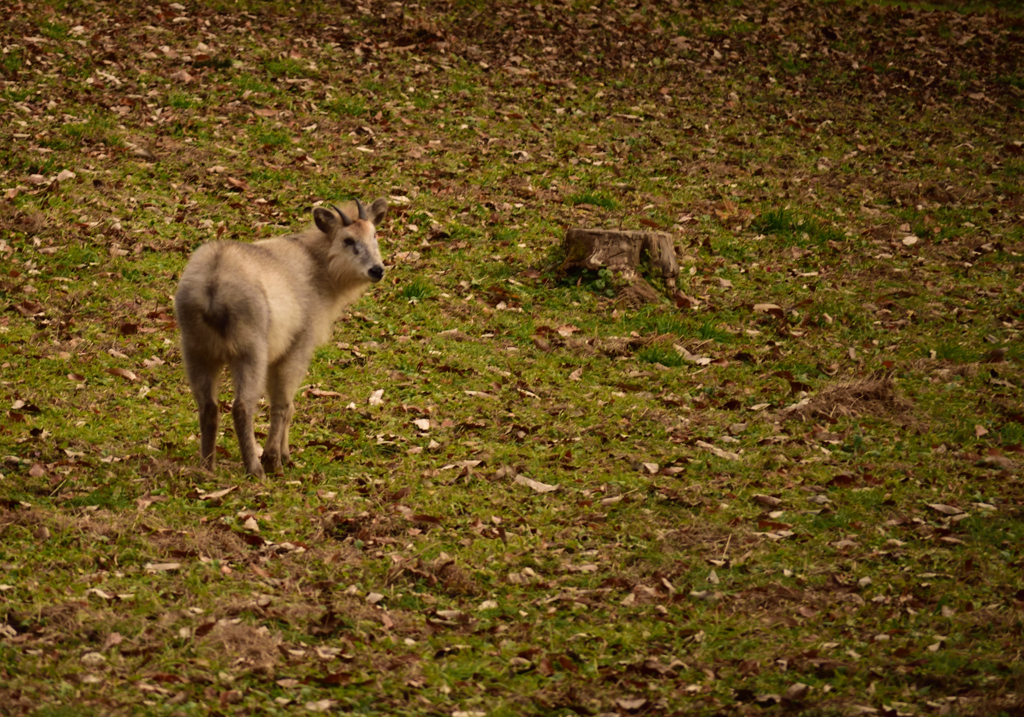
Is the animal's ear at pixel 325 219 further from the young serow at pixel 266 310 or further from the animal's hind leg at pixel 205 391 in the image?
the animal's hind leg at pixel 205 391

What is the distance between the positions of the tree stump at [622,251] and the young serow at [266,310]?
3.09 m

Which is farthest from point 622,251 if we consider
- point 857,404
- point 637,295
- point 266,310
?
point 266,310

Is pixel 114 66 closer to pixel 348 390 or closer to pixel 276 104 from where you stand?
pixel 276 104

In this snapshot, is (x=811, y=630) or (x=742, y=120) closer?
(x=811, y=630)

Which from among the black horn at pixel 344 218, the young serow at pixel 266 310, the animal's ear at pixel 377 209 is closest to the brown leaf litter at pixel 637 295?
the animal's ear at pixel 377 209

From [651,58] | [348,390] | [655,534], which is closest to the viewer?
[655,534]

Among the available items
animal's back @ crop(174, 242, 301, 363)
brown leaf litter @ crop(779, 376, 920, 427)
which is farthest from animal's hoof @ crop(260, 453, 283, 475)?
brown leaf litter @ crop(779, 376, 920, 427)

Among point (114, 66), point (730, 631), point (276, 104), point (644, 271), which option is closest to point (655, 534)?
point (730, 631)

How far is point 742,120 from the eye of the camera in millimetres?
14891

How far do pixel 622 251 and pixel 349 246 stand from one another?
3.62 m

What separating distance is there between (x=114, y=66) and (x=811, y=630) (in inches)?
477

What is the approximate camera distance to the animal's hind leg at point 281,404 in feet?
23.3

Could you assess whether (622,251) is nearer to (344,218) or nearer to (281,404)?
(344,218)

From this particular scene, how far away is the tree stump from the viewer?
10430 millimetres
